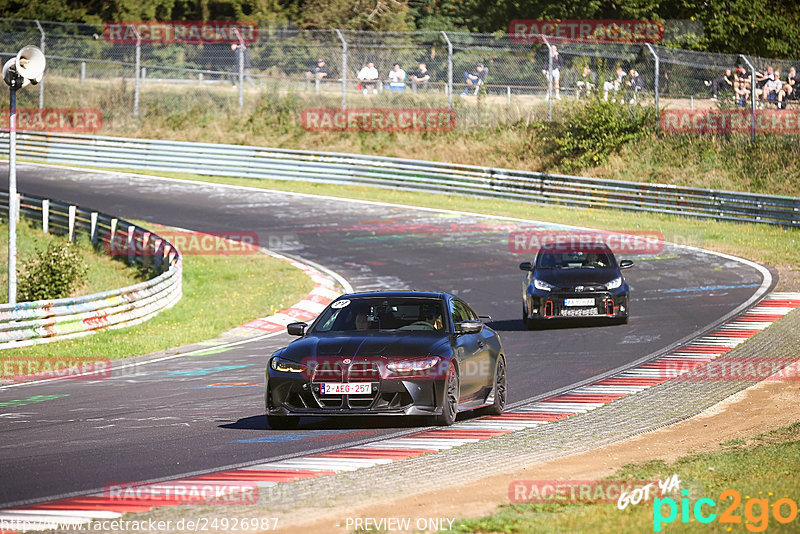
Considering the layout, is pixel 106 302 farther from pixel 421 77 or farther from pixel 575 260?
pixel 421 77

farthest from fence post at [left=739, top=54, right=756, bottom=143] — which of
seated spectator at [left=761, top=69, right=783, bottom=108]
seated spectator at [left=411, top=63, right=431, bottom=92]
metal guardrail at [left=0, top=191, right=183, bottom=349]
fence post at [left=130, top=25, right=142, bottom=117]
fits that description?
fence post at [left=130, top=25, right=142, bottom=117]

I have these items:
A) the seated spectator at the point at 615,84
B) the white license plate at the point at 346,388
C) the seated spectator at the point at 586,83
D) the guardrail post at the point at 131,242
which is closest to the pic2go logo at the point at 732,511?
the white license plate at the point at 346,388

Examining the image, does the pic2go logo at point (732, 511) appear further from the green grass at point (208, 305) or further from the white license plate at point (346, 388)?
the green grass at point (208, 305)

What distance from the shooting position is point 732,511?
682cm

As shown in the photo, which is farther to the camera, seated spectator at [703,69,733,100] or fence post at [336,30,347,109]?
fence post at [336,30,347,109]

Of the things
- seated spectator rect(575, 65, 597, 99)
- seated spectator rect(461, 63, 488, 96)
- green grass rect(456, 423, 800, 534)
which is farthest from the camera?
seated spectator rect(461, 63, 488, 96)

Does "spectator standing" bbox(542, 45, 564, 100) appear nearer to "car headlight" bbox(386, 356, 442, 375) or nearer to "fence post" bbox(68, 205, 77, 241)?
"fence post" bbox(68, 205, 77, 241)

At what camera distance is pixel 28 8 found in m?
58.3

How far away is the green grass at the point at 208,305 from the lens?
61.5 ft

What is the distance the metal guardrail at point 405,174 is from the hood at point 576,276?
13505 millimetres

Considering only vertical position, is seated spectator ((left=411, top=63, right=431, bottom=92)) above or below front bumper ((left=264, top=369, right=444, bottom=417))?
above

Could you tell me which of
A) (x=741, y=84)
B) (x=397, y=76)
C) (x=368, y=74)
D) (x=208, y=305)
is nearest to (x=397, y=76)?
(x=397, y=76)

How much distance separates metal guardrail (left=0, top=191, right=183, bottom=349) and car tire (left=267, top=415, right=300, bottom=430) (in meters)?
8.70

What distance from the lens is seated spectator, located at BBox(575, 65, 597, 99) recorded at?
39094 mm
